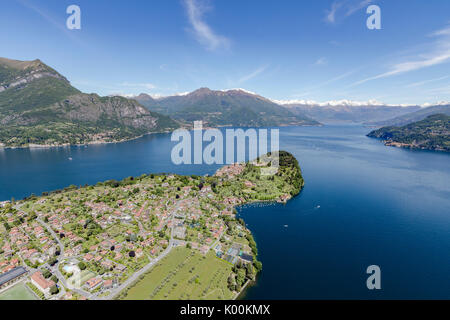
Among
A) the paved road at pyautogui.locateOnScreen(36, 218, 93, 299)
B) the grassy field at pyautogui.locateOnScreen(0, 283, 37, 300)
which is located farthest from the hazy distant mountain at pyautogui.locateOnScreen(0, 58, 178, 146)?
the grassy field at pyautogui.locateOnScreen(0, 283, 37, 300)

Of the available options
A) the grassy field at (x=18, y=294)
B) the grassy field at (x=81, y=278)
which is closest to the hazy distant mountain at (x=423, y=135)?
the grassy field at (x=81, y=278)

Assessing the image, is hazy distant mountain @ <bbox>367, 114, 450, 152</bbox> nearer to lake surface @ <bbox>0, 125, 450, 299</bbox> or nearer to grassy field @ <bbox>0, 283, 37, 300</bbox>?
lake surface @ <bbox>0, 125, 450, 299</bbox>

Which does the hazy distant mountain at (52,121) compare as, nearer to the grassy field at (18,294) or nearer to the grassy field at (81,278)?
the grassy field at (18,294)

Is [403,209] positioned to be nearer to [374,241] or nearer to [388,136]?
[374,241]

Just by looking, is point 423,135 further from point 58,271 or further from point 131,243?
point 58,271

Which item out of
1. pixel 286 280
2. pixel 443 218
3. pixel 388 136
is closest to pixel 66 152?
pixel 286 280

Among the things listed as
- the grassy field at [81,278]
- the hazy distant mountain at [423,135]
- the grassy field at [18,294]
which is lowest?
the grassy field at [18,294]
